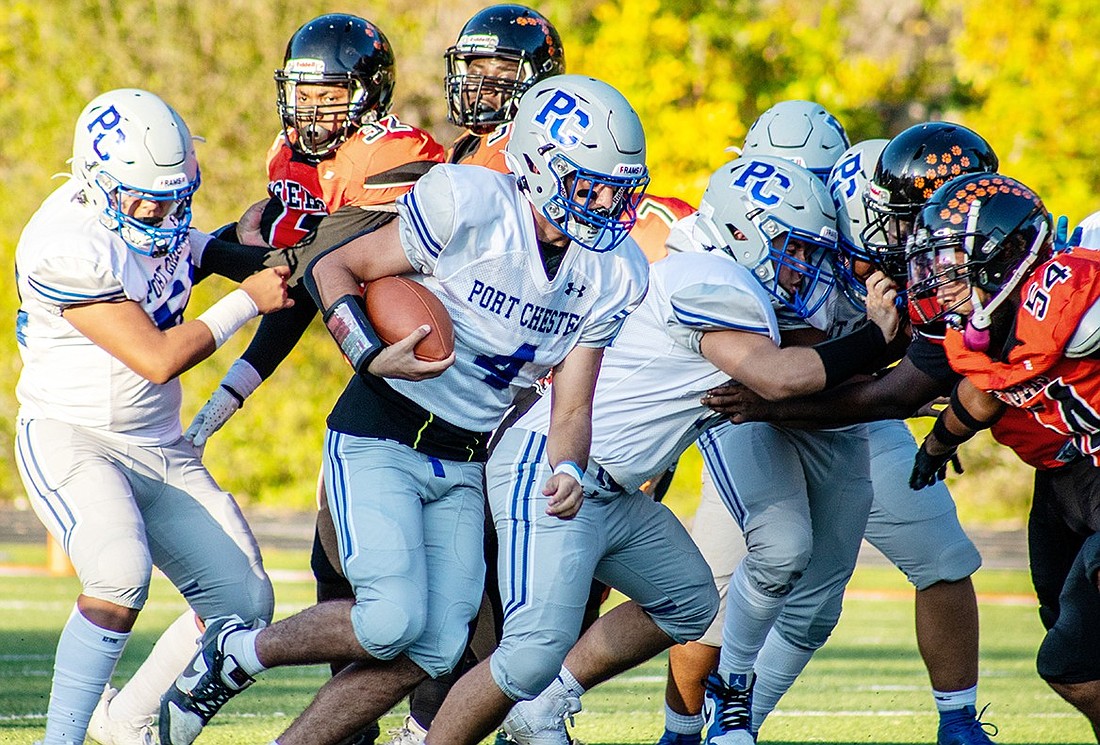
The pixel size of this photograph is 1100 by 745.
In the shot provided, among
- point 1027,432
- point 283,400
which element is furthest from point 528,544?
point 283,400

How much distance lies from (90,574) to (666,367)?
5.69 ft

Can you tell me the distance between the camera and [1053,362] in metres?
3.78

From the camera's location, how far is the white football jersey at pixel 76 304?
4402 millimetres

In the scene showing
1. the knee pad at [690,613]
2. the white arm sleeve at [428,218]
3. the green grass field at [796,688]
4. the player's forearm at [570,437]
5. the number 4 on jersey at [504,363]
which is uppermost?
the white arm sleeve at [428,218]

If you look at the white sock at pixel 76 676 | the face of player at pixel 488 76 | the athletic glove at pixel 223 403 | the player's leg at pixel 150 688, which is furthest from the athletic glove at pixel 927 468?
the white sock at pixel 76 676

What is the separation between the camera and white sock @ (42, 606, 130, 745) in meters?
4.26

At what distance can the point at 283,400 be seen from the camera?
46.2ft

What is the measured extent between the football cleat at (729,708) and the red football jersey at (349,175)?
1.85 meters

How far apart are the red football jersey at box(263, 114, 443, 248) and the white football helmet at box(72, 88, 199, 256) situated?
50cm

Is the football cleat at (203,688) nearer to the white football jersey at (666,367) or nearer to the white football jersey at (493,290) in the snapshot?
the white football jersey at (493,290)

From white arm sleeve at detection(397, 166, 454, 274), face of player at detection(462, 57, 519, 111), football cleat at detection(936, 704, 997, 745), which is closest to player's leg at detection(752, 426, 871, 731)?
football cleat at detection(936, 704, 997, 745)

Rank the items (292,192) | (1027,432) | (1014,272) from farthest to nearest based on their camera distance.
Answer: (292,192) → (1027,432) → (1014,272)

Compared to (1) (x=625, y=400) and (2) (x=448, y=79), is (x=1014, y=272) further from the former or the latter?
(2) (x=448, y=79)

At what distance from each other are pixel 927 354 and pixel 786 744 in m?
1.72
